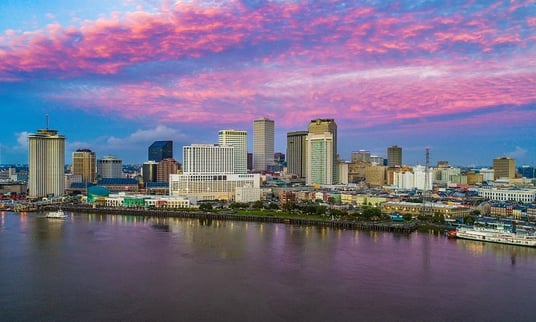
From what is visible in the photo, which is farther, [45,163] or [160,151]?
[160,151]

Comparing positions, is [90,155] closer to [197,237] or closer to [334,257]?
[197,237]

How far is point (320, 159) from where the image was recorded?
3834 cm

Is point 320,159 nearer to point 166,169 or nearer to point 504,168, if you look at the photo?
point 166,169

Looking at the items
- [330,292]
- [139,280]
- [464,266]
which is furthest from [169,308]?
[464,266]

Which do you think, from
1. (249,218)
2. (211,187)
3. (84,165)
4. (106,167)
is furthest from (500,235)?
(106,167)

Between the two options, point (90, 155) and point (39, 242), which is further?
point (90, 155)

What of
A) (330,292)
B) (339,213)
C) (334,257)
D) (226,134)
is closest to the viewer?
(330,292)

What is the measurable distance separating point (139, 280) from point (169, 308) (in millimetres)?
1783

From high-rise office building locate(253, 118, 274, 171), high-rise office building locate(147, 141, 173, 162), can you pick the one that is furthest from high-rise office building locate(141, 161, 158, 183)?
high-rise office building locate(253, 118, 274, 171)

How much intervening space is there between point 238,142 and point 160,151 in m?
17.0

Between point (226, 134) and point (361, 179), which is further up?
point (226, 134)

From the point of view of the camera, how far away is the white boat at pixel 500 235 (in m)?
13.0

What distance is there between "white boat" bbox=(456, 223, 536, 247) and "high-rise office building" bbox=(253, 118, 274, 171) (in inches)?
1531

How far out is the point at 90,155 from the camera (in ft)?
140
